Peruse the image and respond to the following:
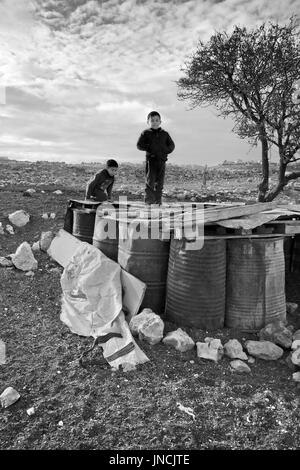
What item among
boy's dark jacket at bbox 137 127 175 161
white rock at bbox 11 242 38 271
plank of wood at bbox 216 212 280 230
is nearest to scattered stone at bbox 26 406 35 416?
plank of wood at bbox 216 212 280 230

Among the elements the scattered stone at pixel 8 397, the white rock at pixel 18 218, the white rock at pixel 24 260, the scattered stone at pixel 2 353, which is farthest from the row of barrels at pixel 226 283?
the white rock at pixel 18 218

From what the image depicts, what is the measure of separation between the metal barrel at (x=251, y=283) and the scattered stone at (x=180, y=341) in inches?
20.0

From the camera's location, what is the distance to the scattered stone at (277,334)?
3.30m

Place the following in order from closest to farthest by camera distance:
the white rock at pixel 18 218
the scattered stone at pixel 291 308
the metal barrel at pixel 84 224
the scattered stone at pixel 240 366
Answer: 1. the scattered stone at pixel 240 366
2. the scattered stone at pixel 291 308
3. the metal barrel at pixel 84 224
4. the white rock at pixel 18 218

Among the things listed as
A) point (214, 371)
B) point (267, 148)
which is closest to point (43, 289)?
point (214, 371)

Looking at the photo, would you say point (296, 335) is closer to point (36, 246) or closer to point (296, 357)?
point (296, 357)

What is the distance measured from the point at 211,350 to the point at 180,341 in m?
0.25

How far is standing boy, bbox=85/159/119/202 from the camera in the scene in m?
6.29

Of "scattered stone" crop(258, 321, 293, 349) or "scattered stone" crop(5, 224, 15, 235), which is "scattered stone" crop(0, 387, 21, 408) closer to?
"scattered stone" crop(258, 321, 293, 349)

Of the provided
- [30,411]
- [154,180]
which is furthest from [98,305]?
[154,180]

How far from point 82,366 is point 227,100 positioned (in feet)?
26.8

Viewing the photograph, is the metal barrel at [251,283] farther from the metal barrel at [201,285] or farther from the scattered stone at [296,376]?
the scattered stone at [296,376]

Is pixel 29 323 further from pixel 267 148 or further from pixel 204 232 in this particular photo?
pixel 267 148

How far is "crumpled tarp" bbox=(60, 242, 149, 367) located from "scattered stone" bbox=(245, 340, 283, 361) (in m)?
0.84
